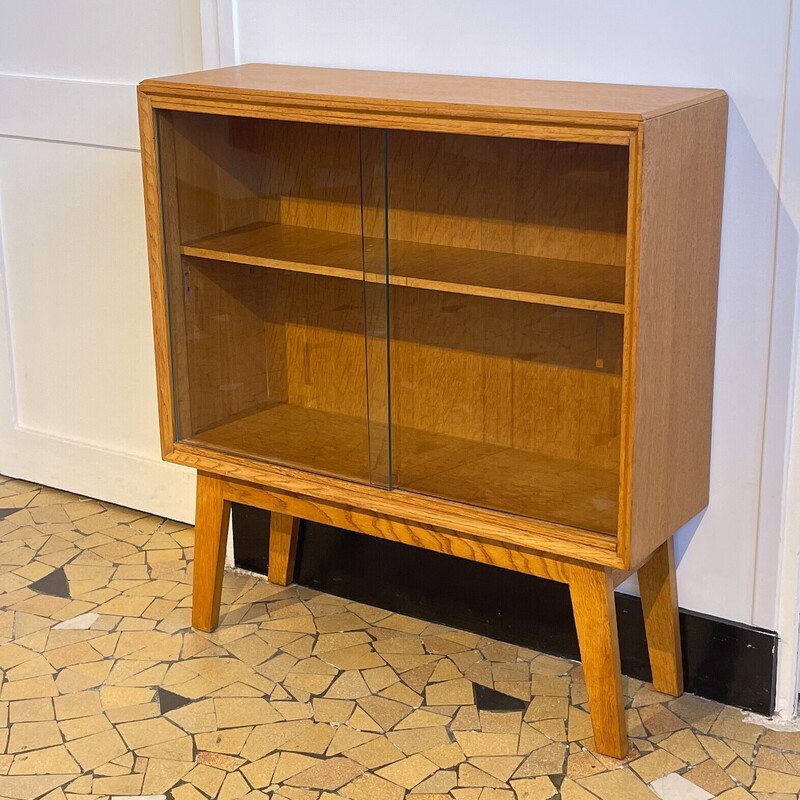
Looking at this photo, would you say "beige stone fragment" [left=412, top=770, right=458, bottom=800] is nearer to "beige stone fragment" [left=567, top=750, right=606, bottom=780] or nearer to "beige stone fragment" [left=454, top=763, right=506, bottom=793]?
"beige stone fragment" [left=454, top=763, right=506, bottom=793]

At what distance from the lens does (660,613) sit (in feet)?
7.09

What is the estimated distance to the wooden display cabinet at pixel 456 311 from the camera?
1.80m

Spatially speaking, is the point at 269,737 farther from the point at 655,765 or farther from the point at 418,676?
the point at 655,765

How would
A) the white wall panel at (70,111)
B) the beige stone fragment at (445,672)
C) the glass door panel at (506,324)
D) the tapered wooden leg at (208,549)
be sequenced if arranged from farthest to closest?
the white wall panel at (70,111)
the tapered wooden leg at (208,549)
the beige stone fragment at (445,672)
the glass door panel at (506,324)

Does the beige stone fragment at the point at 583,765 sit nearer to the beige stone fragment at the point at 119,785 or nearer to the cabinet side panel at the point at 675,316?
the cabinet side panel at the point at 675,316

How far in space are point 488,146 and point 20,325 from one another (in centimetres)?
177

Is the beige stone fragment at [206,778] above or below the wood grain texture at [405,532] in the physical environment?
below

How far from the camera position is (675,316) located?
6.09 ft

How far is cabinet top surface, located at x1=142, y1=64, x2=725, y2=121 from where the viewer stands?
1730 mm

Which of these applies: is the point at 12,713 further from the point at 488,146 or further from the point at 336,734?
the point at 488,146

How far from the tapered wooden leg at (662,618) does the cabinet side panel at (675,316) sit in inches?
5.0

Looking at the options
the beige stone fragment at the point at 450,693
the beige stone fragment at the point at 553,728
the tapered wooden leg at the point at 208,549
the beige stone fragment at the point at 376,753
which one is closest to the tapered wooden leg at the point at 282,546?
the tapered wooden leg at the point at 208,549

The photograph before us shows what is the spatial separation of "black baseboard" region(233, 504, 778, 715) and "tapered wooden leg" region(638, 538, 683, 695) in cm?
5

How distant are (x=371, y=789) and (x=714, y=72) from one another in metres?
1.37
